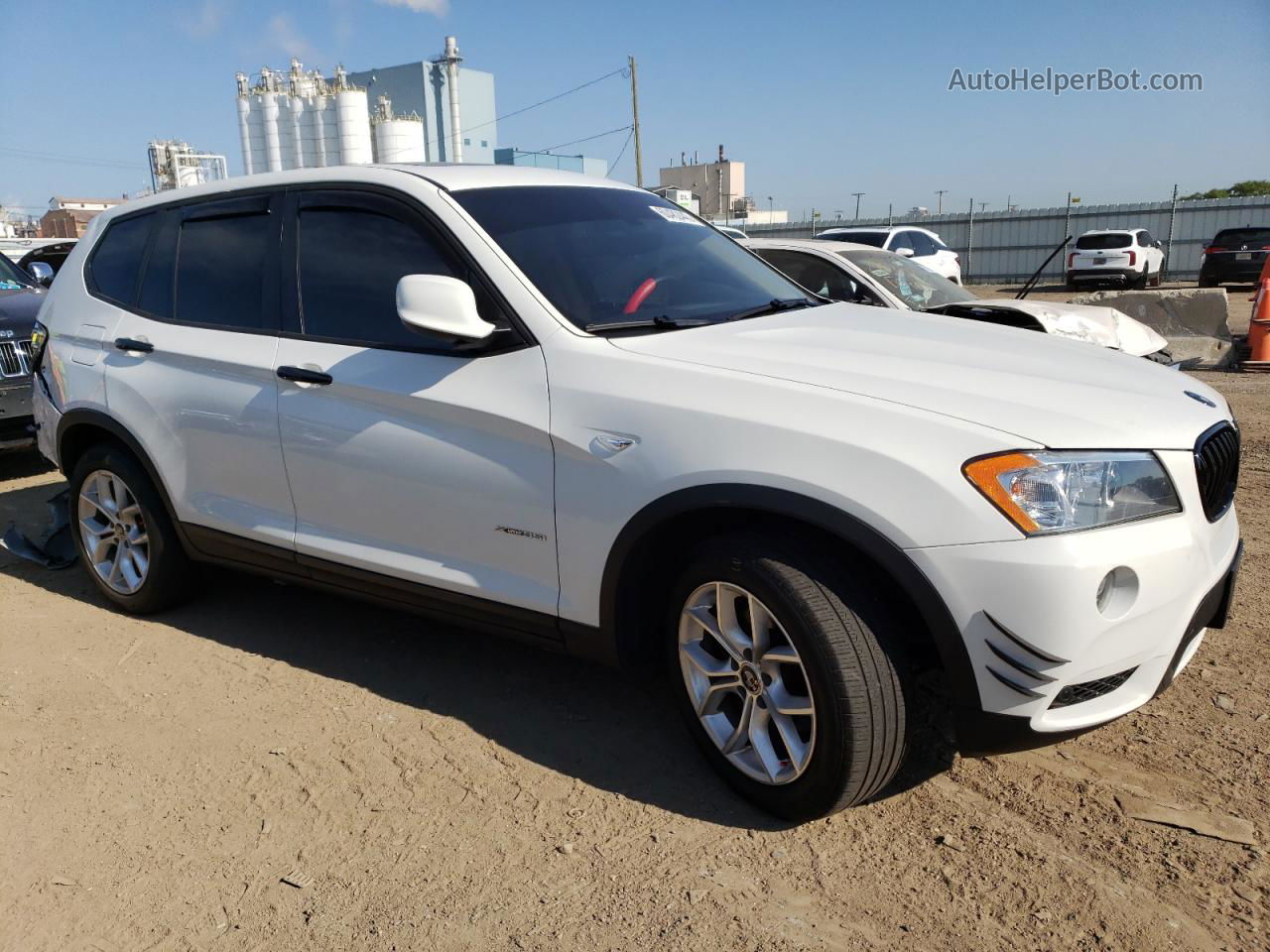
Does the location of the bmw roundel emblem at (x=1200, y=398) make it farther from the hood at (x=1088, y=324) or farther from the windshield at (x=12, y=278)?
the windshield at (x=12, y=278)

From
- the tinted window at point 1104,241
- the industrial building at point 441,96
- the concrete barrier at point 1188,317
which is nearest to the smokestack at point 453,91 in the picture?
the industrial building at point 441,96

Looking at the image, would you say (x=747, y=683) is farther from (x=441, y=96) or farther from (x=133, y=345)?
Result: (x=441, y=96)

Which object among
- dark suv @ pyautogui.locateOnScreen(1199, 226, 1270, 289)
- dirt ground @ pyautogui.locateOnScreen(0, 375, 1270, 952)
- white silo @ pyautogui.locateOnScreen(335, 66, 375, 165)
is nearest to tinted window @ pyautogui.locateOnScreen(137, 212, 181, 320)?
dirt ground @ pyautogui.locateOnScreen(0, 375, 1270, 952)

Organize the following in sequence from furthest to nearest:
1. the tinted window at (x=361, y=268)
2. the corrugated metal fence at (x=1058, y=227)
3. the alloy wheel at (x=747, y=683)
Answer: the corrugated metal fence at (x=1058, y=227) < the tinted window at (x=361, y=268) < the alloy wheel at (x=747, y=683)

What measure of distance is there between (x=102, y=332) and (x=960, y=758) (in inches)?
157

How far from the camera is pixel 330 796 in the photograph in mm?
3064

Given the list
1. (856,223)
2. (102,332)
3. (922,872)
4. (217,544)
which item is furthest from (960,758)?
(856,223)

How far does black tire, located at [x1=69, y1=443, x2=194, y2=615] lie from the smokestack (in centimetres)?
6015

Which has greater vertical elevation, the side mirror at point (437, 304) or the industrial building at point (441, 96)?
the industrial building at point (441, 96)

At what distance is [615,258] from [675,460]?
105 cm

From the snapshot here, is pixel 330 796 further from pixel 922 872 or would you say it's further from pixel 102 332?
pixel 102 332

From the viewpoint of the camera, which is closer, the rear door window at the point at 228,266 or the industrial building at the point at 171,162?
the rear door window at the point at 228,266

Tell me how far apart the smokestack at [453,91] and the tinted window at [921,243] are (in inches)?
1889

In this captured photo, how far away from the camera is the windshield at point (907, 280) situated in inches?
290
